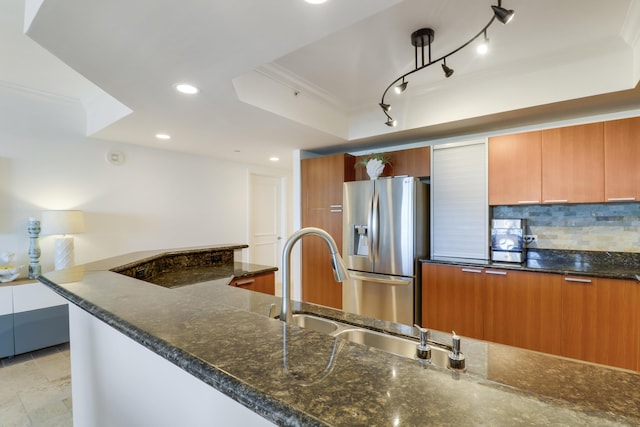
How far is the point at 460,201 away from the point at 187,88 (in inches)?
99.9

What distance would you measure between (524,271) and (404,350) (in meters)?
1.86

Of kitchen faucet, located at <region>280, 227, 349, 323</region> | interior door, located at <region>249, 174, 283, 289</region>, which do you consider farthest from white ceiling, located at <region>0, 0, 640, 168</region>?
interior door, located at <region>249, 174, 283, 289</region>

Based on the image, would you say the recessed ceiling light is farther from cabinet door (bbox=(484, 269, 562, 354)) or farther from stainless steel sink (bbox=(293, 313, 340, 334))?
cabinet door (bbox=(484, 269, 562, 354))

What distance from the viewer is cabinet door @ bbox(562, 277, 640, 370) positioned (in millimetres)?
2055

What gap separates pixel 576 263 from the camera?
2.63 meters

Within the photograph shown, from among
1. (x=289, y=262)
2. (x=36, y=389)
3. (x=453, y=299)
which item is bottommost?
(x=36, y=389)

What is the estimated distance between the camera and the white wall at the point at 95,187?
2.96 meters

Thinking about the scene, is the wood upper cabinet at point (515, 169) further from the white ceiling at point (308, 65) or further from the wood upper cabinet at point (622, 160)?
the wood upper cabinet at point (622, 160)

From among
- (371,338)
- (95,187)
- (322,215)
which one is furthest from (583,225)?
(95,187)

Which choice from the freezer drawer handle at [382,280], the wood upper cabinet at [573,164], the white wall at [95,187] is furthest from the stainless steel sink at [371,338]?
the white wall at [95,187]

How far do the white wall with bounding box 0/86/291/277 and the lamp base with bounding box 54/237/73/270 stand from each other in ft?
0.90

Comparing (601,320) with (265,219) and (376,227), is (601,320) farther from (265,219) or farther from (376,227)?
(265,219)

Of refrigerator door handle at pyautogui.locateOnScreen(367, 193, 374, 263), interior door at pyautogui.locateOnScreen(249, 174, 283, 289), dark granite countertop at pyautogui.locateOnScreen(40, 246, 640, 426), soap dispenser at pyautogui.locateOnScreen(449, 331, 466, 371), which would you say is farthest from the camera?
interior door at pyautogui.locateOnScreen(249, 174, 283, 289)

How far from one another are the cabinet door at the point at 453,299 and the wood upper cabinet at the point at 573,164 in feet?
3.12
